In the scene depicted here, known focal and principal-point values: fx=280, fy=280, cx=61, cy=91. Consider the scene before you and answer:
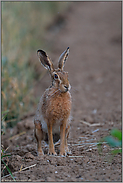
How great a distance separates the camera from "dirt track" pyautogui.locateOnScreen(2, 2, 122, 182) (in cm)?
347

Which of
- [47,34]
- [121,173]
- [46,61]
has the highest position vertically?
[47,34]

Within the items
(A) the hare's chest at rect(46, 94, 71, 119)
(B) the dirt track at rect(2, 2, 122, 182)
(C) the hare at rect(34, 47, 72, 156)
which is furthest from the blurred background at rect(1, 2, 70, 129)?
(A) the hare's chest at rect(46, 94, 71, 119)

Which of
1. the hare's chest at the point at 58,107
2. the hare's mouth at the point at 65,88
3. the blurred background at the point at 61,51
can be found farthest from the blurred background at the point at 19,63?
the hare's mouth at the point at 65,88

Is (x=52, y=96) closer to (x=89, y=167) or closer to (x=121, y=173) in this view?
(x=89, y=167)

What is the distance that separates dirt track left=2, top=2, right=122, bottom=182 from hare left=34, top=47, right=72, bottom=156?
229 mm

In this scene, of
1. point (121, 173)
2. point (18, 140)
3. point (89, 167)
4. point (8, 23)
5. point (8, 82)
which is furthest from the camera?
point (8, 23)

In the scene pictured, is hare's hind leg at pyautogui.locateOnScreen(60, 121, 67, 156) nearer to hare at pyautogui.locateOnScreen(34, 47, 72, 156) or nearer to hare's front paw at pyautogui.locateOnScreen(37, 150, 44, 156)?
hare at pyautogui.locateOnScreen(34, 47, 72, 156)

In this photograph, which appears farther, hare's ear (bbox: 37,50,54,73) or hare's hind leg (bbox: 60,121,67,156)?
hare's hind leg (bbox: 60,121,67,156)

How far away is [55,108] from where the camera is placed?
148 inches

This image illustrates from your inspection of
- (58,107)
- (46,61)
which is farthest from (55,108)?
(46,61)

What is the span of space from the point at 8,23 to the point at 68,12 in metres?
10.3

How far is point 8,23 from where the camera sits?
8.12 metres

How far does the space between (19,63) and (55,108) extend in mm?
4104

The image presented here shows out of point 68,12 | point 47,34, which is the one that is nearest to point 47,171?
point 47,34
